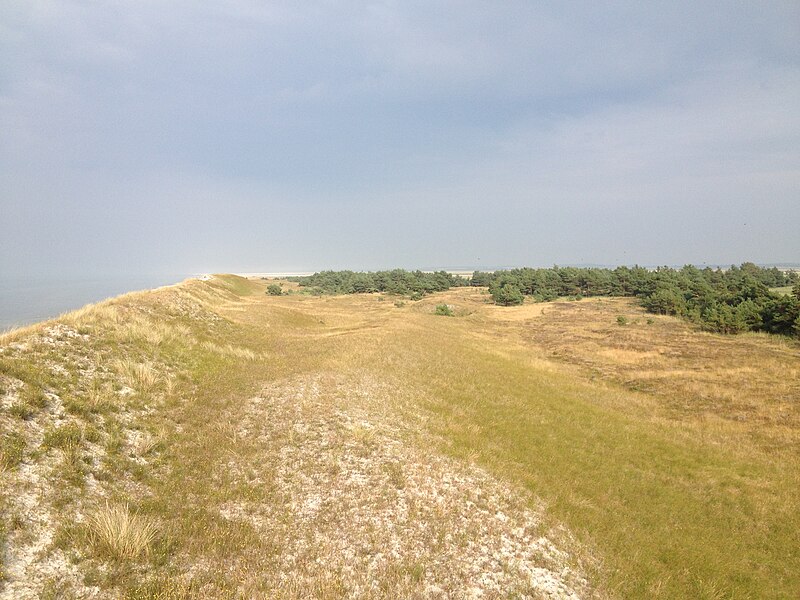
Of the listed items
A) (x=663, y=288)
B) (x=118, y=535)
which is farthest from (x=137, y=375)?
(x=663, y=288)

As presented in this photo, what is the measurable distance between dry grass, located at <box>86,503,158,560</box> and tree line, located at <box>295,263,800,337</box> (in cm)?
8198

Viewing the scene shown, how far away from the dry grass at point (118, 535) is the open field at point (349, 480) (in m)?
0.04

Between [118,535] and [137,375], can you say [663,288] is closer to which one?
[137,375]

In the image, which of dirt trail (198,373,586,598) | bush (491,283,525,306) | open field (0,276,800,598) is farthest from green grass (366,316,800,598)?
bush (491,283,525,306)

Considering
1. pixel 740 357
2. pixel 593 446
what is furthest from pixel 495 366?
pixel 740 357

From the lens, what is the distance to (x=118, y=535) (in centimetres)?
760

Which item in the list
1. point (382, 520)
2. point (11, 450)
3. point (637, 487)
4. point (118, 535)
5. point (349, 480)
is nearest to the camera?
point (118, 535)

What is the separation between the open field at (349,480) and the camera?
25.9 ft

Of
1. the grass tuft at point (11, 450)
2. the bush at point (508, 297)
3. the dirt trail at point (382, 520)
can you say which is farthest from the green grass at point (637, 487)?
the bush at point (508, 297)

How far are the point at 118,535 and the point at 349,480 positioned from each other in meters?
6.18

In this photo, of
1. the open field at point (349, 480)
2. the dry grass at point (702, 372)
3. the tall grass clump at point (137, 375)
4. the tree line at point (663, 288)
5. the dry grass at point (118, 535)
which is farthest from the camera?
the tree line at point (663, 288)

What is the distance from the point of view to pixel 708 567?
36.0 feet

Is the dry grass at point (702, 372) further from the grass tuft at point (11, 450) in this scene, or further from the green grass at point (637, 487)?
the grass tuft at point (11, 450)

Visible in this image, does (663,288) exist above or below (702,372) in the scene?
above
